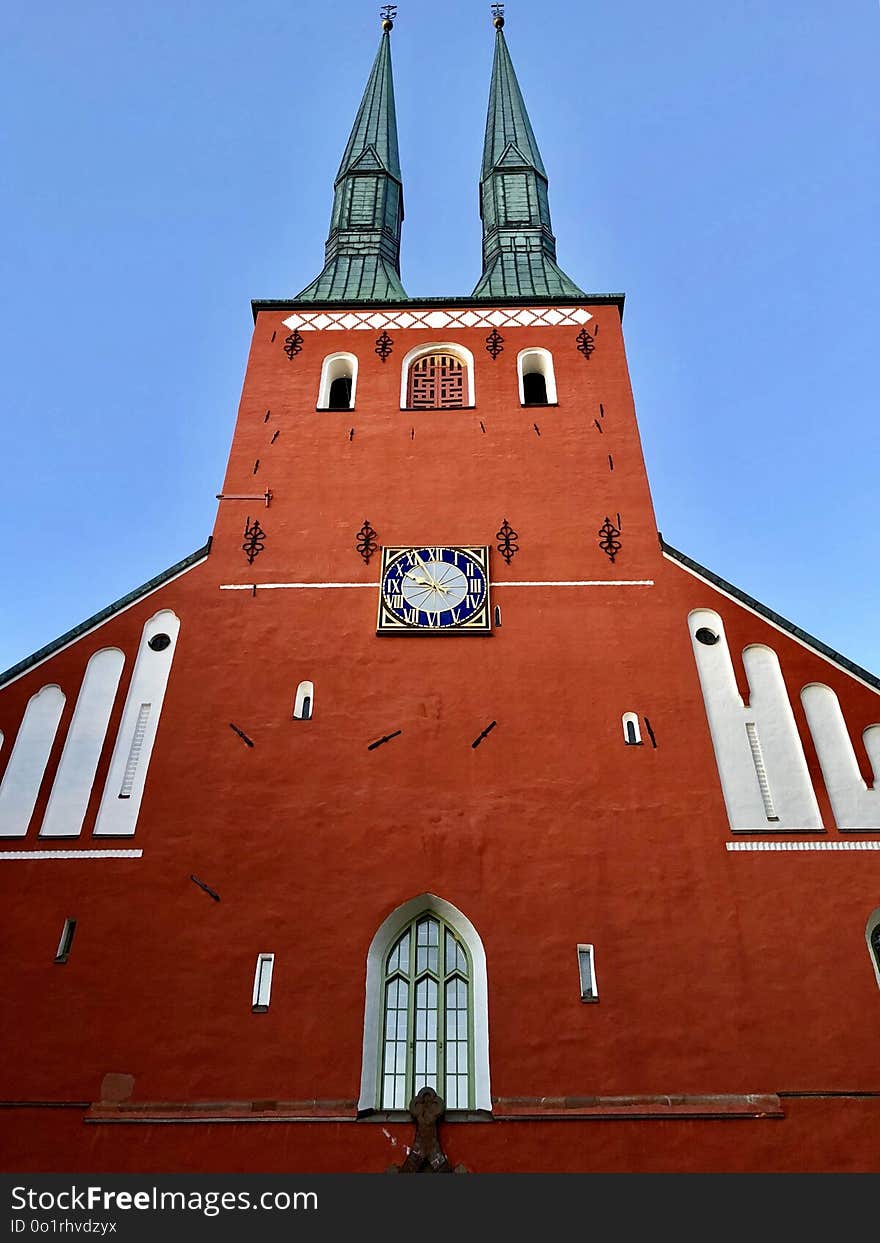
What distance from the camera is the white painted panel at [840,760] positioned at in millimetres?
12320

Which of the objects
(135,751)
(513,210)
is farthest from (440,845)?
Result: (513,210)

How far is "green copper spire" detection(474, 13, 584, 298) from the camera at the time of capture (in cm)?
2034

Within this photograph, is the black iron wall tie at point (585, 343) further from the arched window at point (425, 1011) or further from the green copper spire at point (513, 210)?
the arched window at point (425, 1011)

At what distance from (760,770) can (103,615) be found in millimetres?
8106

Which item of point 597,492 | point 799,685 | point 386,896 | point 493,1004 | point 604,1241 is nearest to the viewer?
point 604,1241

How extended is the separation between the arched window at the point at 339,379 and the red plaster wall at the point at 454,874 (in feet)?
9.01

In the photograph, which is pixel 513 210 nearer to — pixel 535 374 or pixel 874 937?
pixel 535 374

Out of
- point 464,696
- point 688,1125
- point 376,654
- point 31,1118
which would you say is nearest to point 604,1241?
point 688,1125

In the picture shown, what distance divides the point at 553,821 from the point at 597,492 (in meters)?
5.30

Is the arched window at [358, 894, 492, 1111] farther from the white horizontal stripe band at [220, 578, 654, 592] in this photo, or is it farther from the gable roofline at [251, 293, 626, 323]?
the gable roofline at [251, 293, 626, 323]

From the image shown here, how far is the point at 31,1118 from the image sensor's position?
34.7ft

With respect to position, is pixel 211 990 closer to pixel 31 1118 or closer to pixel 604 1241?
pixel 31 1118

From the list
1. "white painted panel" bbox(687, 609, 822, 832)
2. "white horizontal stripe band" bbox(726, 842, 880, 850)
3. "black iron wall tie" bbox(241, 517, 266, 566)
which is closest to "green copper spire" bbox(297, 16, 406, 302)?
"black iron wall tie" bbox(241, 517, 266, 566)

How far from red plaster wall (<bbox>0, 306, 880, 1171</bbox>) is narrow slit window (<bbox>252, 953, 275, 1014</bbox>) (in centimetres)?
8
